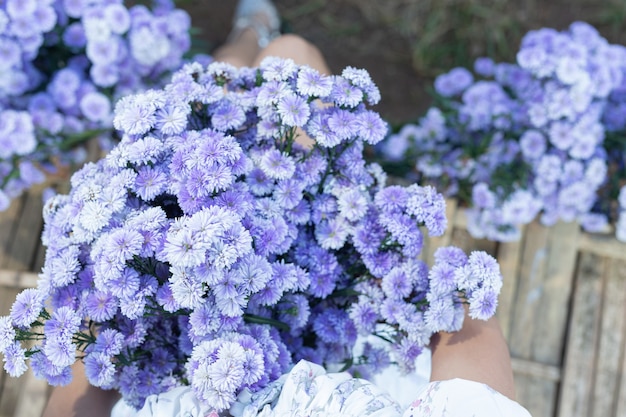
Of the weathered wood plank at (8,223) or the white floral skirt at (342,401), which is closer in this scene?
the white floral skirt at (342,401)

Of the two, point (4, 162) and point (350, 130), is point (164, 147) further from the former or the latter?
point (4, 162)

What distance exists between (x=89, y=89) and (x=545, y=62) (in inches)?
40.1

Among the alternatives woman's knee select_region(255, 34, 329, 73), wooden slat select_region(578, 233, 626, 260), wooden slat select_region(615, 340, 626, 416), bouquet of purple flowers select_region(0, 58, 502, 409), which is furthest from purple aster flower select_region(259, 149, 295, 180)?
wooden slat select_region(615, 340, 626, 416)

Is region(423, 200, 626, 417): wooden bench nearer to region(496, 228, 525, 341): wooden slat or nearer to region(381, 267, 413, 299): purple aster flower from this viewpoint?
region(496, 228, 525, 341): wooden slat

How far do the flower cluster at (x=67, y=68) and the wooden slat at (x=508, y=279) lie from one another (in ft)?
3.01

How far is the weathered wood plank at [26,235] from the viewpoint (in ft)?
5.09

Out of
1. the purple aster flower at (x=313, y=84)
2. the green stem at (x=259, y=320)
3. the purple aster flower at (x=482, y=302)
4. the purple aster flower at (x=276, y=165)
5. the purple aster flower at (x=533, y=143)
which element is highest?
the purple aster flower at (x=533, y=143)

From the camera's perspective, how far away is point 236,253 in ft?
2.32

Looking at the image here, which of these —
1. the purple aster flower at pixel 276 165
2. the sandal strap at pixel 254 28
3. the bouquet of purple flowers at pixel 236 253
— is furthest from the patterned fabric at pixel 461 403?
the sandal strap at pixel 254 28

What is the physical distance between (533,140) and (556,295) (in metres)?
0.40

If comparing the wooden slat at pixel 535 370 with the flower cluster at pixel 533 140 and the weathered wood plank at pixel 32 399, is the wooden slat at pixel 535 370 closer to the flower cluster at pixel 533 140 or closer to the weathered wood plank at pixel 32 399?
the flower cluster at pixel 533 140

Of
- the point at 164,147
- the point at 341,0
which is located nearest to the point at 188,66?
the point at 164,147

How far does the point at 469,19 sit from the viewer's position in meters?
2.01

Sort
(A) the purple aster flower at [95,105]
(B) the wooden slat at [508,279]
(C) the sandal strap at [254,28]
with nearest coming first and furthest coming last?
(A) the purple aster flower at [95,105] < (B) the wooden slat at [508,279] < (C) the sandal strap at [254,28]
